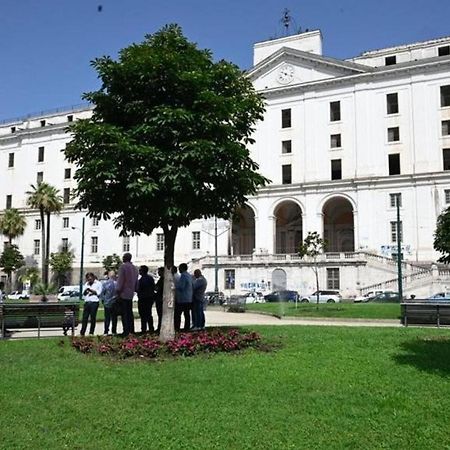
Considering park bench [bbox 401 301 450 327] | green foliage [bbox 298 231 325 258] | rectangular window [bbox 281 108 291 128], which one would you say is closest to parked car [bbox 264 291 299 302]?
green foliage [bbox 298 231 325 258]

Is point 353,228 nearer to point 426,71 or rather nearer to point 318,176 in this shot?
point 318,176

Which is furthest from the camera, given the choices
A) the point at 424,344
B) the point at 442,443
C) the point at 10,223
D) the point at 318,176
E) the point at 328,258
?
the point at 10,223

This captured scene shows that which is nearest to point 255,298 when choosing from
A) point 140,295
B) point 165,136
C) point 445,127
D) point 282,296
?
point 282,296

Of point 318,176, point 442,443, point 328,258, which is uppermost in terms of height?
point 318,176

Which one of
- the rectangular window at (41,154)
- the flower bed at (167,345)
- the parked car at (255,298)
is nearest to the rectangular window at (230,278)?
the parked car at (255,298)

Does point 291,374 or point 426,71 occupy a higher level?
point 426,71

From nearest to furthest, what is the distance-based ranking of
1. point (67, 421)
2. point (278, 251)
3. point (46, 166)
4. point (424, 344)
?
point (67, 421) < point (424, 344) < point (278, 251) < point (46, 166)

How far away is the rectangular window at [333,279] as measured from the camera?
47.0 m

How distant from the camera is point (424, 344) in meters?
11.0

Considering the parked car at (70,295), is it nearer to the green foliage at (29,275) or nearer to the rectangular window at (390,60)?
the green foliage at (29,275)

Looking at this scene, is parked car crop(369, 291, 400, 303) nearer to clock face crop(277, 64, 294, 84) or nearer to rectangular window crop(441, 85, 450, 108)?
rectangular window crop(441, 85, 450, 108)

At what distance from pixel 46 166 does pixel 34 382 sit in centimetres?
6614

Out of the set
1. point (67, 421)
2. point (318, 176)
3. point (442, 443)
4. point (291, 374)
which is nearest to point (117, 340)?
point (291, 374)

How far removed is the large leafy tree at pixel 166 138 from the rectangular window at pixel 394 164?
137ft
